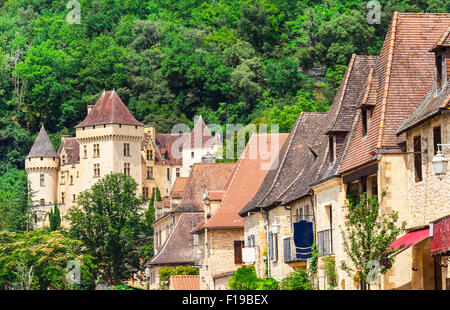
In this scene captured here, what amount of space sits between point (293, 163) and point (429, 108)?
16650 millimetres

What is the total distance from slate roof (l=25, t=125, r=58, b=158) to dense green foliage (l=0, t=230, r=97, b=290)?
58.5m

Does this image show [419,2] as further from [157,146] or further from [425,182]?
[425,182]

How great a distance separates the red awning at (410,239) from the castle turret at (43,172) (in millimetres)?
125276

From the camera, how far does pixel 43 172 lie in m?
151

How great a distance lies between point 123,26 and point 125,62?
16439mm

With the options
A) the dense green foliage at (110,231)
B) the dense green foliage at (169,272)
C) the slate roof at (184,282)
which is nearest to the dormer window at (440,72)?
the slate roof at (184,282)

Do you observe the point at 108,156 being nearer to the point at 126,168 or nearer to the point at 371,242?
the point at 126,168

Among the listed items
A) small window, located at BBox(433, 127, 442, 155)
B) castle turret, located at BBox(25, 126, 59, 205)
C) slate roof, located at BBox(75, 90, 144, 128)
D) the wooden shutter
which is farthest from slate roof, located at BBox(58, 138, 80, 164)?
small window, located at BBox(433, 127, 442, 155)

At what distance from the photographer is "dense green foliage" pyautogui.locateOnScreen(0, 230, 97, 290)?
85512mm

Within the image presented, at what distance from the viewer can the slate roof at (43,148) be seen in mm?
152750

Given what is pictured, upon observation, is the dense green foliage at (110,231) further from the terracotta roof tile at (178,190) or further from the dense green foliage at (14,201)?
the dense green foliage at (14,201)
